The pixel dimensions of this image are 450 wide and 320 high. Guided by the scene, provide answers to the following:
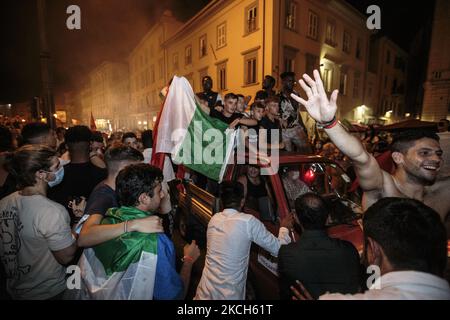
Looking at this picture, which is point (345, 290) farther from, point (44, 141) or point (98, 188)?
point (44, 141)

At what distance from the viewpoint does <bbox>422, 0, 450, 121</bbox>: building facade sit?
16922 millimetres

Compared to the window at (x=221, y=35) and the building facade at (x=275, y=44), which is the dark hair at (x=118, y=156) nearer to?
the building facade at (x=275, y=44)

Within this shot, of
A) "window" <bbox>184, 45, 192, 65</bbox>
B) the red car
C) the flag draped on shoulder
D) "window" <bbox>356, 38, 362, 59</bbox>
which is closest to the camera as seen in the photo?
the flag draped on shoulder

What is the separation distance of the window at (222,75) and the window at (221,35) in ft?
4.36

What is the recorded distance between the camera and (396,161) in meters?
2.21

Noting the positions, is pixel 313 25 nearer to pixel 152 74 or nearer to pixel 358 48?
pixel 358 48

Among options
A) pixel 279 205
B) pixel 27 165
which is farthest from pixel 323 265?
pixel 27 165

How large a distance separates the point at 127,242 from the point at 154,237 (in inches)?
6.7

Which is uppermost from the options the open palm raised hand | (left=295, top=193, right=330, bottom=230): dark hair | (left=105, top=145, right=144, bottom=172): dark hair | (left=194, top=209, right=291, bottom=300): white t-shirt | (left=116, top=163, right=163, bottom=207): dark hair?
the open palm raised hand

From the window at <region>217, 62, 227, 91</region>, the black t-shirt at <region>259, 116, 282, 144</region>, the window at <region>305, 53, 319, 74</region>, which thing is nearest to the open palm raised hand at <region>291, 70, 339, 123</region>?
the black t-shirt at <region>259, 116, 282, 144</region>

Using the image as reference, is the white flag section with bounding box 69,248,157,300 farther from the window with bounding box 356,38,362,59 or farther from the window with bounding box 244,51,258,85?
the window with bounding box 356,38,362,59

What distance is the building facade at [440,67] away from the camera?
55.5ft

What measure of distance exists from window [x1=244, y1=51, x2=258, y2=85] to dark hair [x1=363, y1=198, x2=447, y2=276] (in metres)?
14.6

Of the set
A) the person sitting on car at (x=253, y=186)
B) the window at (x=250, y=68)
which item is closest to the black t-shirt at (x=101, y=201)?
Answer: the person sitting on car at (x=253, y=186)
